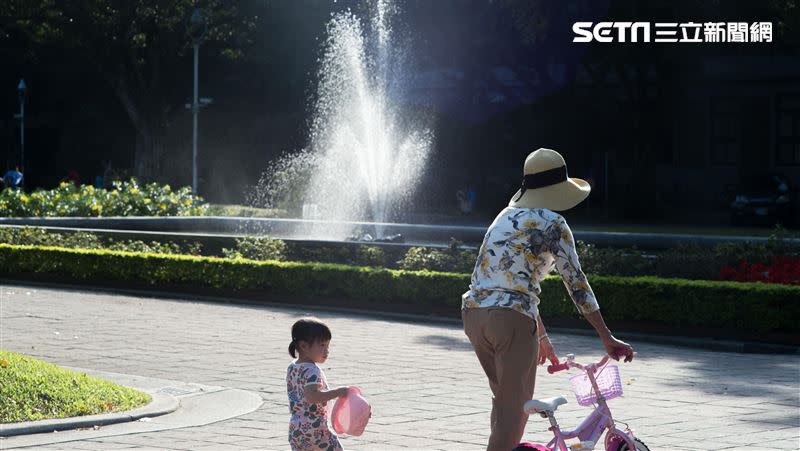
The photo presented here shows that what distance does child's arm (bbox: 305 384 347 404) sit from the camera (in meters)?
5.68

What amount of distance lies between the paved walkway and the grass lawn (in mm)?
371

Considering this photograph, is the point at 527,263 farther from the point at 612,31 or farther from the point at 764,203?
the point at 764,203

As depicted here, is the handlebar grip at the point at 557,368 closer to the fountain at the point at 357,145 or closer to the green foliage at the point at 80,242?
the green foliage at the point at 80,242

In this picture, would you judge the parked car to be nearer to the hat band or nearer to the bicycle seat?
the hat band

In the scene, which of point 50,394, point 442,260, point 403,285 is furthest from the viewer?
point 442,260

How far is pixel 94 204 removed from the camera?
28312 mm

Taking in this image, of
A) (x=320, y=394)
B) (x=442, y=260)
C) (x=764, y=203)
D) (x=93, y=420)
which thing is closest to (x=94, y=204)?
(x=442, y=260)

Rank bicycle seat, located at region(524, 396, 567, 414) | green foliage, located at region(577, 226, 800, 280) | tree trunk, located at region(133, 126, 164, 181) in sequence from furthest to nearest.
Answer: tree trunk, located at region(133, 126, 164, 181) → green foliage, located at region(577, 226, 800, 280) → bicycle seat, located at region(524, 396, 567, 414)

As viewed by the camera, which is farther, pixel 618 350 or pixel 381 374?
pixel 381 374

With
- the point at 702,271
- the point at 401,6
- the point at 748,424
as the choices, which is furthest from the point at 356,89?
the point at 748,424

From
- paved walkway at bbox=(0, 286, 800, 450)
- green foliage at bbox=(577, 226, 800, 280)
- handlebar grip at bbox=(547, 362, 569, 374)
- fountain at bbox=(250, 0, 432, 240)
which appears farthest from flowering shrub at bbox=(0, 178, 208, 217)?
handlebar grip at bbox=(547, 362, 569, 374)

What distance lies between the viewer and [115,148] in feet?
194

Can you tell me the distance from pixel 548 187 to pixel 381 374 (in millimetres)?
5466

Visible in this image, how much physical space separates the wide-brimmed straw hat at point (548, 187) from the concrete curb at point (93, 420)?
3866 mm
